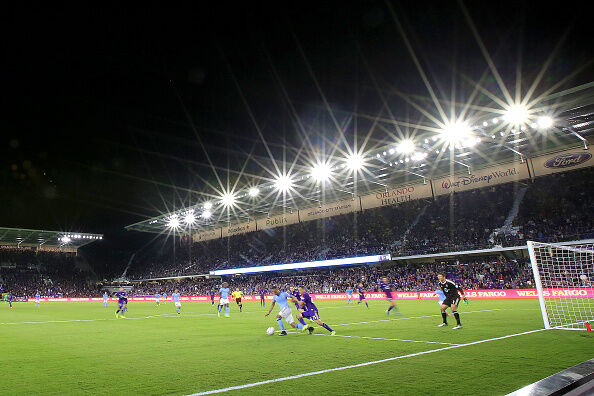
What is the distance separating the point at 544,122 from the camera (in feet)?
99.5

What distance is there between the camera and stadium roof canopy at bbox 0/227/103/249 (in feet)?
234

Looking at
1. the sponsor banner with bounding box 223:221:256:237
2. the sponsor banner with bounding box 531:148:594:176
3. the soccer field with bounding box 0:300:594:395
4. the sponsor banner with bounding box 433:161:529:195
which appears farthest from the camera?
the sponsor banner with bounding box 223:221:256:237

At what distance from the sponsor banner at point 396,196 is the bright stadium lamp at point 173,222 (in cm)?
3139

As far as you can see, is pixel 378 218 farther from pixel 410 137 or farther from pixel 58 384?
pixel 58 384

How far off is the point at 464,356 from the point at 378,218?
4383 cm

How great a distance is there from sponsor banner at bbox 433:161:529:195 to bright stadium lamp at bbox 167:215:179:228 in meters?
41.2

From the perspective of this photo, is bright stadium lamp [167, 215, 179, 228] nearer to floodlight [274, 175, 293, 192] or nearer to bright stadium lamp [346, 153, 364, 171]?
floodlight [274, 175, 293, 192]

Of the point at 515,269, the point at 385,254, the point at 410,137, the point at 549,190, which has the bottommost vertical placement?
the point at 515,269

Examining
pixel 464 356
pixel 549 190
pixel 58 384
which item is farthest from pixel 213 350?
pixel 549 190

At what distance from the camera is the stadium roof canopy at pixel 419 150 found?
2814 cm

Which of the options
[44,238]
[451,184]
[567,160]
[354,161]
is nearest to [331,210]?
[451,184]

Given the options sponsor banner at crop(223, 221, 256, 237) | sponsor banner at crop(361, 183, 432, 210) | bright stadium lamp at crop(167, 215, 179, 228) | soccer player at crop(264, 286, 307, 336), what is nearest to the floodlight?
sponsor banner at crop(361, 183, 432, 210)

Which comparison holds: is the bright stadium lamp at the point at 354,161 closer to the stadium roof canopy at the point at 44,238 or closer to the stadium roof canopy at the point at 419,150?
the stadium roof canopy at the point at 419,150

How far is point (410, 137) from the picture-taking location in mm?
33000
